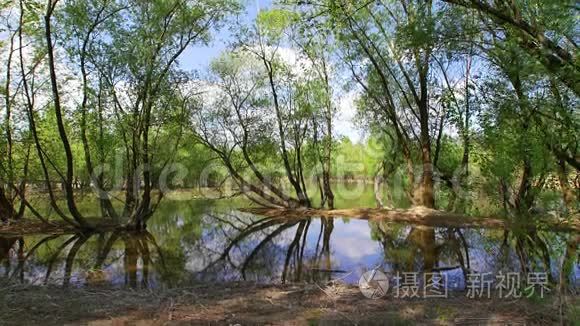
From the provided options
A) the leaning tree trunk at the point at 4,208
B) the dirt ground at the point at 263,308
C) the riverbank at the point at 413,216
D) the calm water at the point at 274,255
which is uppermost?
the leaning tree trunk at the point at 4,208

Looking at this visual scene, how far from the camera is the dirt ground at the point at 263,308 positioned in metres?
5.76

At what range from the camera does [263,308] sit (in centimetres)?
667

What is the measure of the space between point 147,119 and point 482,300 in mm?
14392

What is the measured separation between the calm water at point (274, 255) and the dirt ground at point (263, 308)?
120 centimetres

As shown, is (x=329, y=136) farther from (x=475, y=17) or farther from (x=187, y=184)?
(x=187, y=184)

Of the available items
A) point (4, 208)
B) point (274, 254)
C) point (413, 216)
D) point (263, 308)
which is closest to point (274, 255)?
point (274, 254)

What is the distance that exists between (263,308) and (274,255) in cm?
724

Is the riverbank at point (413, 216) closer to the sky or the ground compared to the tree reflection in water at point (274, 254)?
closer to the sky

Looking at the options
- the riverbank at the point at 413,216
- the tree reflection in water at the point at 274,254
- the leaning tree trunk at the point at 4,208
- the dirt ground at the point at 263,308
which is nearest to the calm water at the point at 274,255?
the tree reflection in water at the point at 274,254

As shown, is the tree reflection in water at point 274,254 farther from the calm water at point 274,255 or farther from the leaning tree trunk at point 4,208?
the leaning tree trunk at point 4,208

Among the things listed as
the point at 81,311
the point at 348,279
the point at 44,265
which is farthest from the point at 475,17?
the point at 44,265

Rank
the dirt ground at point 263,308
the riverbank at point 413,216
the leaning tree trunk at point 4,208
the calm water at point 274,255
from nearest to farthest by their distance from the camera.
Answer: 1. the dirt ground at point 263,308
2. the calm water at point 274,255
3. the riverbank at point 413,216
4. the leaning tree trunk at point 4,208

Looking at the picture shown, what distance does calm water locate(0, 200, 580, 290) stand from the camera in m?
10.1

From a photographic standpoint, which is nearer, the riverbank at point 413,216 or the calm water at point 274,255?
the calm water at point 274,255
